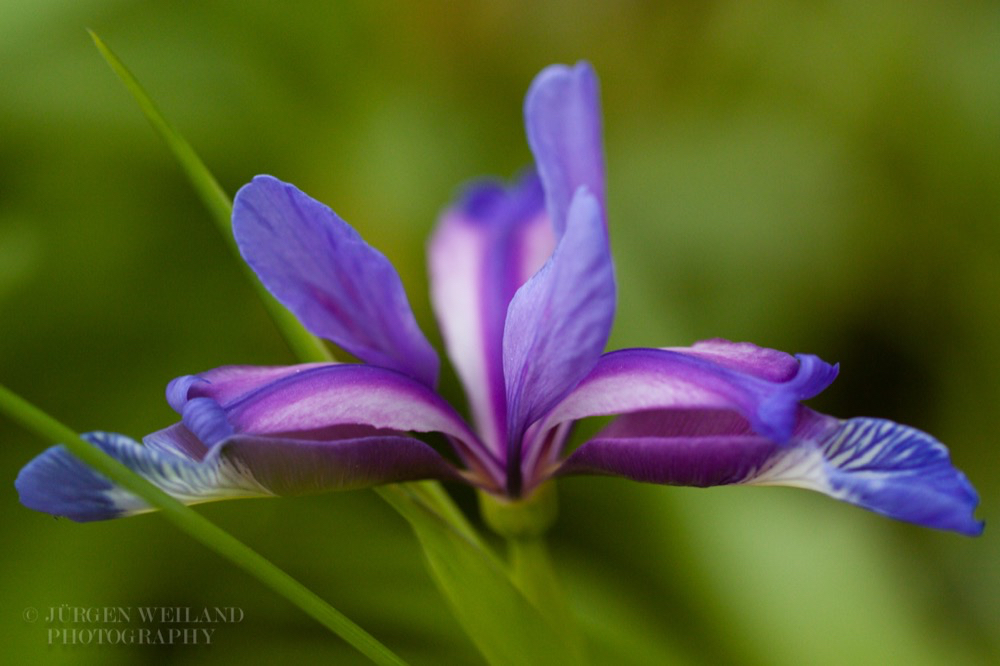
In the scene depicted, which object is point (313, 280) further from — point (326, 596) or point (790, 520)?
point (790, 520)

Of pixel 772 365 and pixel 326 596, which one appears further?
pixel 326 596

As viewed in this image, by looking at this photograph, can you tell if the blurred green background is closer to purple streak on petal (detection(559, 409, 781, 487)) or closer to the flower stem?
the flower stem

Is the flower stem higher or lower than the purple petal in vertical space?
lower

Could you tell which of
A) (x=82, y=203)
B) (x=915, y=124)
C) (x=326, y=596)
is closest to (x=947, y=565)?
(x=915, y=124)

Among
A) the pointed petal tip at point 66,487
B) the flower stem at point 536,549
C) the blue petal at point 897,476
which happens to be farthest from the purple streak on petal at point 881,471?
the pointed petal tip at point 66,487

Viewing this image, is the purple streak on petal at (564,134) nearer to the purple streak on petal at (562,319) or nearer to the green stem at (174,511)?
the purple streak on petal at (562,319)

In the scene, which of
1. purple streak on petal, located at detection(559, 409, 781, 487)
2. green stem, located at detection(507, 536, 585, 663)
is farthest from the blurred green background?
purple streak on petal, located at detection(559, 409, 781, 487)

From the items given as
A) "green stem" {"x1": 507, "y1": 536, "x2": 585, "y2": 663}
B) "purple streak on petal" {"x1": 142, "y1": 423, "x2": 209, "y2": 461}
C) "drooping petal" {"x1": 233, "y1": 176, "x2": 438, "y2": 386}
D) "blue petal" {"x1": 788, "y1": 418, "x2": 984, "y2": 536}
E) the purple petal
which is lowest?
"green stem" {"x1": 507, "y1": 536, "x2": 585, "y2": 663}
